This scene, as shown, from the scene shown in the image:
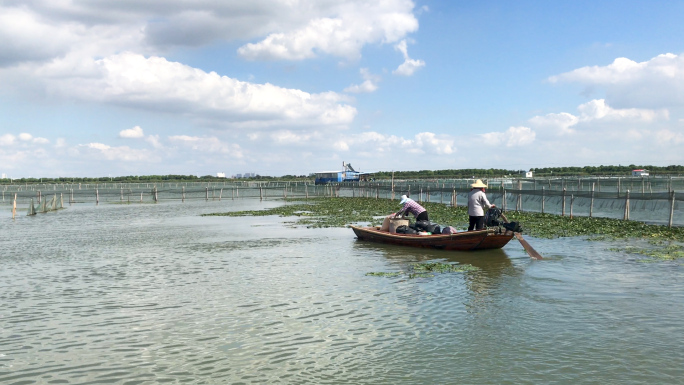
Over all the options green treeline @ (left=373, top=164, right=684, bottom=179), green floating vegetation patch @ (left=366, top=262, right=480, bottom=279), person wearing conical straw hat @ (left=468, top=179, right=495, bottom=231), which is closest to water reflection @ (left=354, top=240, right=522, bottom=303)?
green floating vegetation patch @ (left=366, top=262, right=480, bottom=279)

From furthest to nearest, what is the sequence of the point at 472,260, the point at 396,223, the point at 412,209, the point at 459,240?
1. the point at 396,223
2. the point at 412,209
3. the point at 459,240
4. the point at 472,260

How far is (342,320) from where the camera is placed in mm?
8703

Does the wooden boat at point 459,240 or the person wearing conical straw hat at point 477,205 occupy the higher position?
the person wearing conical straw hat at point 477,205

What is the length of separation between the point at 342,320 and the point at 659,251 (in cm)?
1084

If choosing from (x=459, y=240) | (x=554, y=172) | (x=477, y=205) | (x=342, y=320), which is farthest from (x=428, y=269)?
(x=554, y=172)

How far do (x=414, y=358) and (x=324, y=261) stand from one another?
8354 millimetres

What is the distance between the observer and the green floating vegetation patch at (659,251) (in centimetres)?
1361

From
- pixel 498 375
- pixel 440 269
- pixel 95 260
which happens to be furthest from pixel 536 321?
pixel 95 260

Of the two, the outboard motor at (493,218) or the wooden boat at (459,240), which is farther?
the outboard motor at (493,218)

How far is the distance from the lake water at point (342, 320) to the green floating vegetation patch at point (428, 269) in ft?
1.29

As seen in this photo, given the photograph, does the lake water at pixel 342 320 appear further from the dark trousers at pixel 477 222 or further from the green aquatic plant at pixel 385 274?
the dark trousers at pixel 477 222

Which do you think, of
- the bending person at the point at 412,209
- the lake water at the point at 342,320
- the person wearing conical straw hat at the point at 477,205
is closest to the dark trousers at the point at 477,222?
the person wearing conical straw hat at the point at 477,205

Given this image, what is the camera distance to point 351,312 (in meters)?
9.20

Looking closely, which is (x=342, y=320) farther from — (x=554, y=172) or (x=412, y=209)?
(x=554, y=172)
